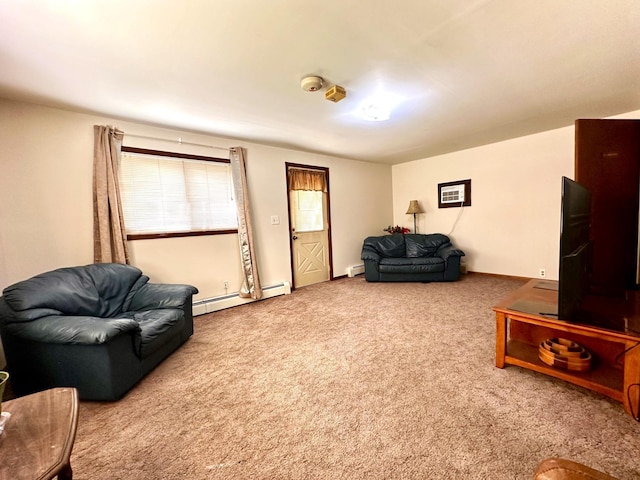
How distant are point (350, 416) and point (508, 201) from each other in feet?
15.0

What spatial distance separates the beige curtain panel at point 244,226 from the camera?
376 centimetres

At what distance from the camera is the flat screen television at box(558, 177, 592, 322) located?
153cm

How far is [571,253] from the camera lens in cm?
162

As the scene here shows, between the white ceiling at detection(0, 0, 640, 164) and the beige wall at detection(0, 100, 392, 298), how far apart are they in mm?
251

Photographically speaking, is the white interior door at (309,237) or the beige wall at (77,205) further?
the white interior door at (309,237)

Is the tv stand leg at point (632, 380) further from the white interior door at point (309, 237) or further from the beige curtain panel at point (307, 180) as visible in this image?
the beige curtain panel at point (307, 180)

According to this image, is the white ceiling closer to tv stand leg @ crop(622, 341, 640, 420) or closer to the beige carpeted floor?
tv stand leg @ crop(622, 341, 640, 420)

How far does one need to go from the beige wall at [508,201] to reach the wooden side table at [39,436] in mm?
5519

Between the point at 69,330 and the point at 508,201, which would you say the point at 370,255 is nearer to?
the point at 508,201

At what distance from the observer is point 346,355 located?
Answer: 7.40 ft

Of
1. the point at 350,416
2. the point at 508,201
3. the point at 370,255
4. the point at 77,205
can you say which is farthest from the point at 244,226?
the point at 508,201

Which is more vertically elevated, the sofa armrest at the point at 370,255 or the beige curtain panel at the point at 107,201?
the beige curtain panel at the point at 107,201

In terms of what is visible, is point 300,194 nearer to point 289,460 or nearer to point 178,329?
point 178,329

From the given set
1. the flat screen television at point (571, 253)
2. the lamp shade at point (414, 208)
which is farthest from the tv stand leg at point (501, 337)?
the lamp shade at point (414, 208)
